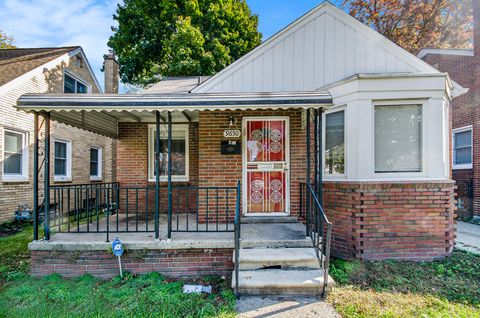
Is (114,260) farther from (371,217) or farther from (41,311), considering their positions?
(371,217)

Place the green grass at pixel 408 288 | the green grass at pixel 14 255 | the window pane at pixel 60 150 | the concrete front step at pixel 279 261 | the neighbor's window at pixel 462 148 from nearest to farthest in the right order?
the green grass at pixel 408 288, the concrete front step at pixel 279 261, the green grass at pixel 14 255, the neighbor's window at pixel 462 148, the window pane at pixel 60 150

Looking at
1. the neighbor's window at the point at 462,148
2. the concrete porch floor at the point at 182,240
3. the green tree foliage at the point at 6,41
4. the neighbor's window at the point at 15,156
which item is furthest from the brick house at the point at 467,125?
the green tree foliage at the point at 6,41

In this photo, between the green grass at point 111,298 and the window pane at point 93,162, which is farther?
the window pane at point 93,162

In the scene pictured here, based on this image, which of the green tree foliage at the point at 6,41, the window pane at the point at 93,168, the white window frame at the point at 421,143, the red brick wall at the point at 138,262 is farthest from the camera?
the green tree foliage at the point at 6,41

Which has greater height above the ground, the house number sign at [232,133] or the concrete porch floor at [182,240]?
the house number sign at [232,133]

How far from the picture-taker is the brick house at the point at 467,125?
878 centimetres

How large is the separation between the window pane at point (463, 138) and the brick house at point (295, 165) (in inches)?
205

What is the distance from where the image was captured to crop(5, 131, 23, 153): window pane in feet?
25.3

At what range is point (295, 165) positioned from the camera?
17.7 feet

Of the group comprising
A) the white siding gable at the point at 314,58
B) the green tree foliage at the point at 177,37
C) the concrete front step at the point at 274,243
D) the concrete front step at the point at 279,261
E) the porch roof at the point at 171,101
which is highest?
the green tree foliage at the point at 177,37

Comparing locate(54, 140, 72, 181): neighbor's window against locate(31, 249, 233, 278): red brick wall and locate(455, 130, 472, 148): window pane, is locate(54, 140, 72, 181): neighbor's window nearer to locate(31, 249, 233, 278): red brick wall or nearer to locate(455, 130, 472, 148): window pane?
locate(31, 249, 233, 278): red brick wall

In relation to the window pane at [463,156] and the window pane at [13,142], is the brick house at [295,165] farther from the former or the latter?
the window pane at [463,156]

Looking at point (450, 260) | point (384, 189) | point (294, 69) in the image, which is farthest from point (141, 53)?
point (450, 260)

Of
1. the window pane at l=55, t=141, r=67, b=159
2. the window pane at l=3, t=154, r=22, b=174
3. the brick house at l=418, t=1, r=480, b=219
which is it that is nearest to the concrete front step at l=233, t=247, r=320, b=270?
the window pane at l=3, t=154, r=22, b=174
